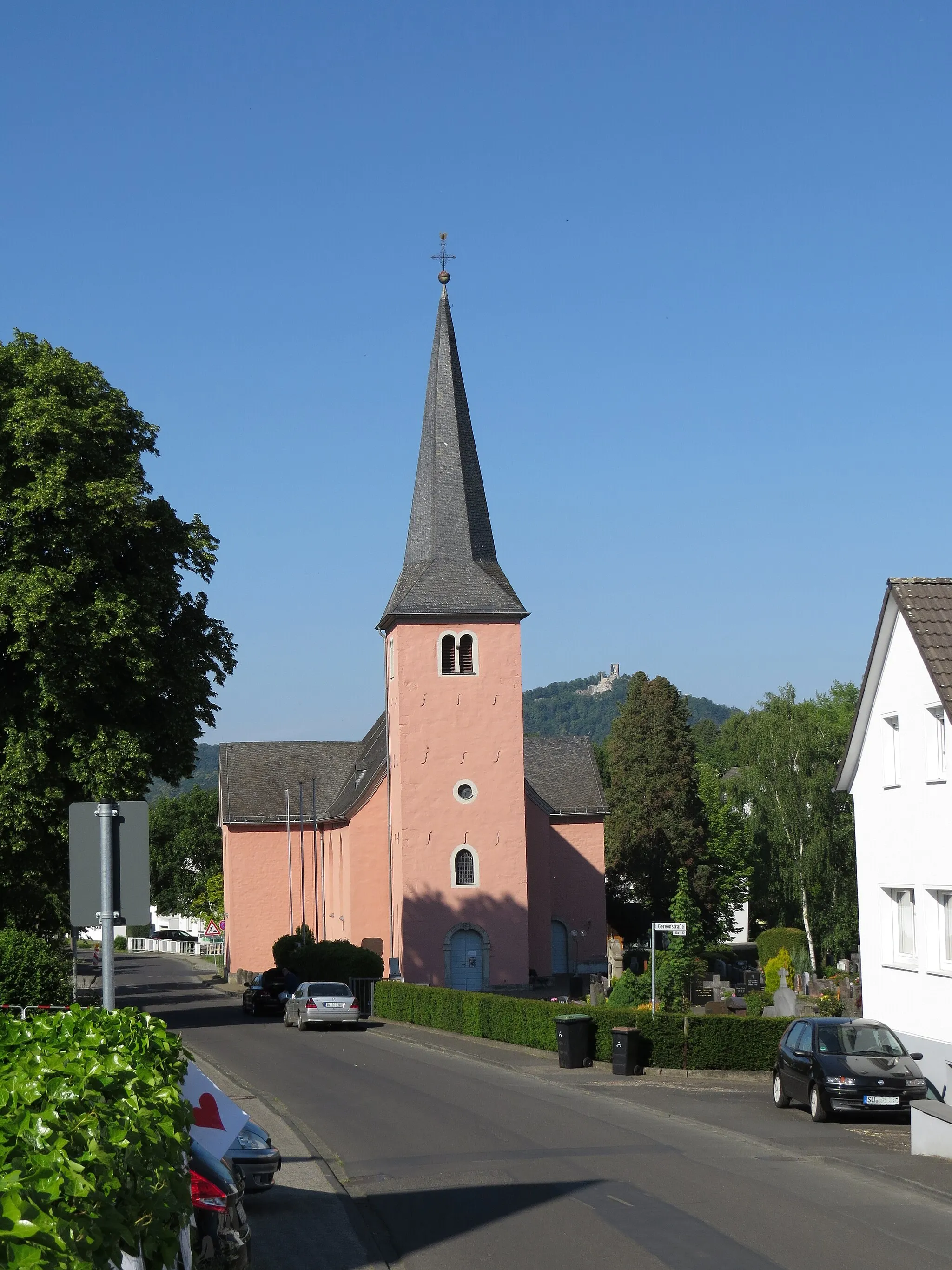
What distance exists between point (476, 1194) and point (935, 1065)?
33.5ft

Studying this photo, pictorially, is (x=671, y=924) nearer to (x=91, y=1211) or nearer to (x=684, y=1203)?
(x=684, y=1203)

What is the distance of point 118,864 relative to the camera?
8648mm

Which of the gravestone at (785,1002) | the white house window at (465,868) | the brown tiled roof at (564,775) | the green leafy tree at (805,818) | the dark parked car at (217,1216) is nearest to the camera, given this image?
the dark parked car at (217,1216)

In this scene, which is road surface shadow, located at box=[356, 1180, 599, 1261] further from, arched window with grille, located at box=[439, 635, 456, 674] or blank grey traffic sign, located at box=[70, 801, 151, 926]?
arched window with grille, located at box=[439, 635, 456, 674]

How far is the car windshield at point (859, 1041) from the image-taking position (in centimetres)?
1938

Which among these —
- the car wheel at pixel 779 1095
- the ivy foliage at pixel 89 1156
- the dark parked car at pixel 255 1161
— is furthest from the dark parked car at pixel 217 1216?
the car wheel at pixel 779 1095

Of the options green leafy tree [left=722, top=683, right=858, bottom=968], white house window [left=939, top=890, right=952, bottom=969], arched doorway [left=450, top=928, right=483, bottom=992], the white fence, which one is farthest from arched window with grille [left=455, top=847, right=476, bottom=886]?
the white fence

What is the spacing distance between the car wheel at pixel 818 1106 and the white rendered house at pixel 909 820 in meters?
2.47

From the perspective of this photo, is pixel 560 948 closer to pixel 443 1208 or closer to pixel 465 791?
pixel 465 791

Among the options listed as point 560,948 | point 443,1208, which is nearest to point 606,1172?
point 443,1208

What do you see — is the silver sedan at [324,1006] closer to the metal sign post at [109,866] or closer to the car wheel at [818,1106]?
the car wheel at [818,1106]

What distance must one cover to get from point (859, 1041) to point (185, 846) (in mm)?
91798

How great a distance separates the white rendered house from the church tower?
23601 millimetres

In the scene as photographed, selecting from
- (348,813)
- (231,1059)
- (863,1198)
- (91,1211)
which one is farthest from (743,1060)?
(348,813)
